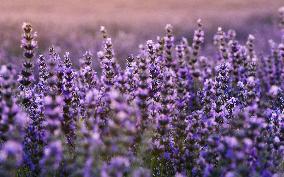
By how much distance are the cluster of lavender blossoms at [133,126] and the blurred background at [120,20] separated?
17.1ft

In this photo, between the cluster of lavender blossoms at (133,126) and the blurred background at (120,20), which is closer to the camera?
the cluster of lavender blossoms at (133,126)

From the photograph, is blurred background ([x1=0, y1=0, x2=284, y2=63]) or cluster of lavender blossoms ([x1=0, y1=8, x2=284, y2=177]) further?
blurred background ([x1=0, y1=0, x2=284, y2=63])

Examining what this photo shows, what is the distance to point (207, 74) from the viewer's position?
820cm

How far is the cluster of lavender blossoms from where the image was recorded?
3676mm

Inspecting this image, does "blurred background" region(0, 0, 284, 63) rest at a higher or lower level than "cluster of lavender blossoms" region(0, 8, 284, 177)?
higher

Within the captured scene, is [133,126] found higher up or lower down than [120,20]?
lower down

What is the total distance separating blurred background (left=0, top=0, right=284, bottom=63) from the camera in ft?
46.3

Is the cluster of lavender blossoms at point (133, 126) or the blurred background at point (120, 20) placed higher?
the blurred background at point (120, 20)

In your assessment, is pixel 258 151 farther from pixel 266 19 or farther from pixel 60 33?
pixel 266 19

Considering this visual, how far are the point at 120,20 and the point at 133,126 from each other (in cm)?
1511

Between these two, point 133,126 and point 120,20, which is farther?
point 120,20

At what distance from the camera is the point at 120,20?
60.7ft

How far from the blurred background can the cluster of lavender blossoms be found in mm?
5204

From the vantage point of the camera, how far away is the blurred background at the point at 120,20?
46.3 ft
